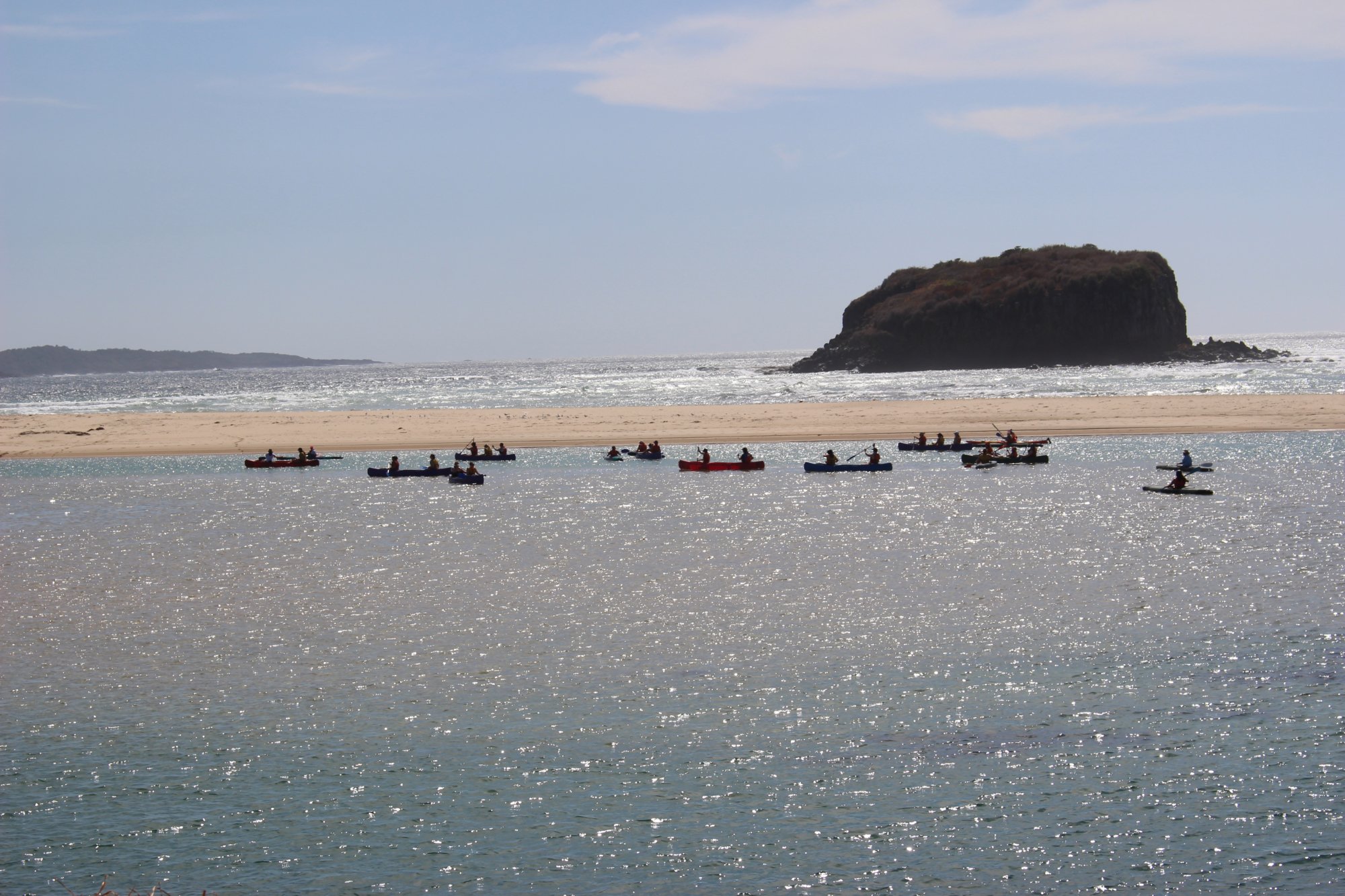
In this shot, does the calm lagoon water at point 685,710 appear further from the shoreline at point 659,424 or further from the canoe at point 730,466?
the shoreline at point 659,424

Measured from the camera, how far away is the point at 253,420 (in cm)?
9781

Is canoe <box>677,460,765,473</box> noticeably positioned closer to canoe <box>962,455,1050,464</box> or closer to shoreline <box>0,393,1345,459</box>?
canoe <box>962,455,1050,464</box>

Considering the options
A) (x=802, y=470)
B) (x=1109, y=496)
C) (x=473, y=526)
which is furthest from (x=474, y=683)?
(x=802, y=470)

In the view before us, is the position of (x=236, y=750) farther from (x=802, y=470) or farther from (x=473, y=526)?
(x=802, y=470)

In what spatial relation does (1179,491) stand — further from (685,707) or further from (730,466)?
(685,707)

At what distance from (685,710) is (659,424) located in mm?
69269

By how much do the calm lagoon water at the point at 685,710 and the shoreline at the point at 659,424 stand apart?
123 ft

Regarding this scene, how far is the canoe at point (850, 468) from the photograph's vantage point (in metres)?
59.1

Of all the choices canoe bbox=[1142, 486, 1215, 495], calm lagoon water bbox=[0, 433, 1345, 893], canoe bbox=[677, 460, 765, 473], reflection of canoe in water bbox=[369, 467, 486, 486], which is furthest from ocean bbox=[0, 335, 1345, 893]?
canoe bbox=[677, 460, 765, 473]

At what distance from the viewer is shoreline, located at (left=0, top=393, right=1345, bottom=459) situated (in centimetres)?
7744

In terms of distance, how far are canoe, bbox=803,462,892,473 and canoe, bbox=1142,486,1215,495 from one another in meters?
13.7

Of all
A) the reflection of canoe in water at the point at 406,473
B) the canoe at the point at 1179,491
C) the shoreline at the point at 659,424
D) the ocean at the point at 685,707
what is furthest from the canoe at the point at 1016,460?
the reflection of canoe in water at the point at 406,473

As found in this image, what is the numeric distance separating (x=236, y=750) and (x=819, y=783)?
902 cm

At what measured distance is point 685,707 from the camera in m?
20.5
